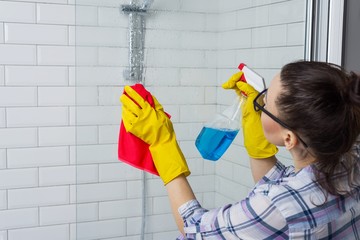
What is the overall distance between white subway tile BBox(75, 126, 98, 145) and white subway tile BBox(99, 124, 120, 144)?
2 cm

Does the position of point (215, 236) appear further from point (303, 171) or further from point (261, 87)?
point (261, 87)

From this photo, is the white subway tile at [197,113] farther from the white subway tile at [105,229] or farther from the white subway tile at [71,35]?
the white subway tile at [71,35]

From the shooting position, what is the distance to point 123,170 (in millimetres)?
1442

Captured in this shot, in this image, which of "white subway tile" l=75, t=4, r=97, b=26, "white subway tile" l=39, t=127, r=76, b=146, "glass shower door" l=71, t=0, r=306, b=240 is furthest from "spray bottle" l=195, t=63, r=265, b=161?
"white subway tile" l=39, t=127, r=76, b=146

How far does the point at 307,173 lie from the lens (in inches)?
30.3

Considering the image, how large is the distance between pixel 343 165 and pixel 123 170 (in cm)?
80

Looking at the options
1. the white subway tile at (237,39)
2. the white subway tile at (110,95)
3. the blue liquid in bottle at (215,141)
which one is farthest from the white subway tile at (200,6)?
the blue liquid in bottle at (215,141)

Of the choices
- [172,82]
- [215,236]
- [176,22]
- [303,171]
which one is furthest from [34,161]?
[303,171]

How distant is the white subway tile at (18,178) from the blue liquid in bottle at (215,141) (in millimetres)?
760

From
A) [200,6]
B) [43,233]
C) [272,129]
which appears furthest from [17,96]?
[272,129]

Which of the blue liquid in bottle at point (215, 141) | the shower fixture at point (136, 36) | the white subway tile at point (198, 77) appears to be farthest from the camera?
the white subway tile at point (198, 77)

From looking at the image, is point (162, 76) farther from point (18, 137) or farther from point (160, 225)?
point (18, 137)

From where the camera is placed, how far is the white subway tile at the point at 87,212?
4.90 ft

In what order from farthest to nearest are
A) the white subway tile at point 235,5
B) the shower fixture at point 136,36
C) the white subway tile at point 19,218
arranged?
the white subway tile at point 19,218 → the white subway tile at point 235,5 → the shower fixture at point 136,36
